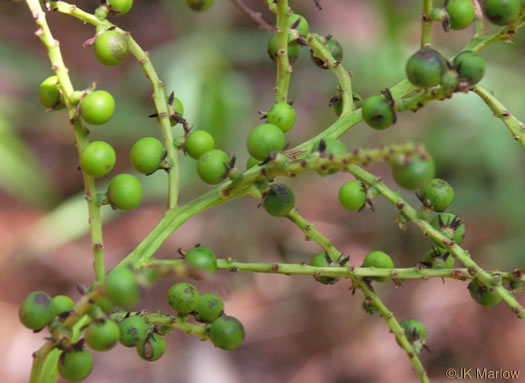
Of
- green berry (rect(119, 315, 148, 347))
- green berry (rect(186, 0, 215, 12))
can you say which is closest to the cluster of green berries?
green berry (rect(119, 315, 148, 347))

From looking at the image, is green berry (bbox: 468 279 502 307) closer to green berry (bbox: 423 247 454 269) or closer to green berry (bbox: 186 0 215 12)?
green berry (bbox: 423 247 454 269)

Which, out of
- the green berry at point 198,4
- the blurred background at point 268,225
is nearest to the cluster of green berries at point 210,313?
the green berry at point 198,4

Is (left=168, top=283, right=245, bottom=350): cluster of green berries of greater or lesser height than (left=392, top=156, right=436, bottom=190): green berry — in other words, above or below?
below

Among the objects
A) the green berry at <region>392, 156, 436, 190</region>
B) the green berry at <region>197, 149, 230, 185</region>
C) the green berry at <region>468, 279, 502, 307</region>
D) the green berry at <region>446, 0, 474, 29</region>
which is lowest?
the green berry at <region>468, 279, 502, 307</region>

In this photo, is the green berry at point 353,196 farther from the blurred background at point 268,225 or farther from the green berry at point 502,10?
the blurred background at point 268,225

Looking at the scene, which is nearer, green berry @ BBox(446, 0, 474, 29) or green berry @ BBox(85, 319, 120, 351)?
green berry @ BBox(85, 319, 120, 351)

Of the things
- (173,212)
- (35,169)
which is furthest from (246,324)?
(173,212)

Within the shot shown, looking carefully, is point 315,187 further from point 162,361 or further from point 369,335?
point 162,361
